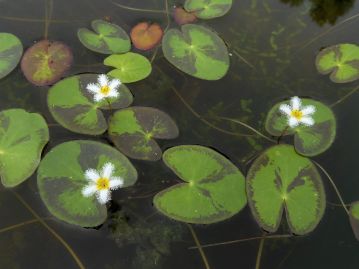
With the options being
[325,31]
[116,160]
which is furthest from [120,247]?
[325,31]

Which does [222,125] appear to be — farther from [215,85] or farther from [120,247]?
[120,247]

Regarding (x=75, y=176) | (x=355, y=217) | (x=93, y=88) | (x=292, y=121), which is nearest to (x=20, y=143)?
(x=75, y=176)

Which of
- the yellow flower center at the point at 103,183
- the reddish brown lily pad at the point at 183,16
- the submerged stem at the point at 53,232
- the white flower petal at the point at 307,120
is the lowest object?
the submerged stem at the point at 53,232

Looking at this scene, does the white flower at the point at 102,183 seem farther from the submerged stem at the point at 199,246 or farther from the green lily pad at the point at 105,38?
the green lily pad at the point at 105,38

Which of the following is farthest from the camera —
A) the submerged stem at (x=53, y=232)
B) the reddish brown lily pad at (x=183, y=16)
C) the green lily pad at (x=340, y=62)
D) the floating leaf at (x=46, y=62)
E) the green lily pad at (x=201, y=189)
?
the reddish brown lily pad at (x=183, y=16)

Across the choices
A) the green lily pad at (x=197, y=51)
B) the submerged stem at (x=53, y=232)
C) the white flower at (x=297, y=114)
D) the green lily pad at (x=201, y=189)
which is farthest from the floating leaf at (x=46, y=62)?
the white flower at (x=297, y=114)

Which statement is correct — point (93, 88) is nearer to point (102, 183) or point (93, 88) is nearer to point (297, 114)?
point (102, 183)
